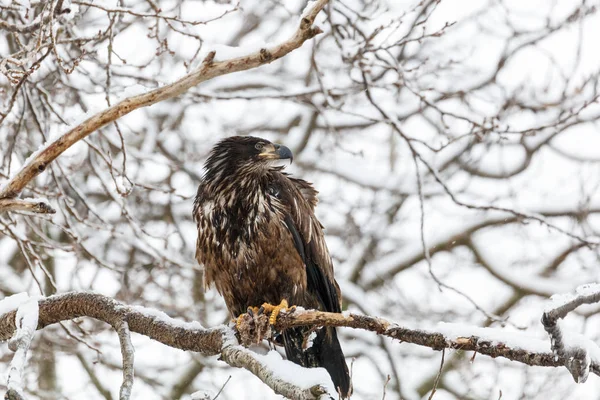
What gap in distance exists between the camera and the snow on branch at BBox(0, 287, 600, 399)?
3.40 meters

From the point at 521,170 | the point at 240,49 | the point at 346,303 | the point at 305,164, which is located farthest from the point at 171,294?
the point at 240,49

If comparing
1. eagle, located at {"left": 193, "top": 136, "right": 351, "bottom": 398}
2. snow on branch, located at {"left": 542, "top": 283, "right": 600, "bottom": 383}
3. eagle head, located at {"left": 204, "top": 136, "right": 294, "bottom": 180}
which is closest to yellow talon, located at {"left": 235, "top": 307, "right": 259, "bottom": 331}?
eagle, located at {"left": 193, "top": 136, "right": 351, "bottom": 398}

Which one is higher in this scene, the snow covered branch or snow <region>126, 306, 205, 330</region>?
snow <region>126, 306, 205, 330</region>

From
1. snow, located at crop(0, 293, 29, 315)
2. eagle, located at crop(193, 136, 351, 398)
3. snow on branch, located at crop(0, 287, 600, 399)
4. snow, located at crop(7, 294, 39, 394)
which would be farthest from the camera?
eagle, located at crop(193, 136, 351, 398)

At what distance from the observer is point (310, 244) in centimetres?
570

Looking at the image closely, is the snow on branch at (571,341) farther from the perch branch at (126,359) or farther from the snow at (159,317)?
the snow at (159,317)

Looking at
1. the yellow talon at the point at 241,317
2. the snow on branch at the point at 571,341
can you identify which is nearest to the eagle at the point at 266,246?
the yellow talon at the point at 241,317

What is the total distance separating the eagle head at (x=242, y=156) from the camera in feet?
18.7

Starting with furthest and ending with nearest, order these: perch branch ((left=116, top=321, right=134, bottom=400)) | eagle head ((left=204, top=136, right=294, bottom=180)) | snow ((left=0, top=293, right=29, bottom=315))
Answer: eagle head ((left=204, top=136, right=294, bottom=180)), snow ((left=0, top=293, right=29, bottom=315)), perch branch ((left=116, top=321, right=134, bottom=400))

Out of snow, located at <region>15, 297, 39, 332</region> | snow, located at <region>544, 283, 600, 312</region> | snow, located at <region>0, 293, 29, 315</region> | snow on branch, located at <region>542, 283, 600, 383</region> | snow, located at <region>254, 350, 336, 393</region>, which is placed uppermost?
snow, located at <region>0, 293, 29, 315</region>

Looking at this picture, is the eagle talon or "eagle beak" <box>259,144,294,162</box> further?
"eagle beak" <box>259,144,294,162</box>

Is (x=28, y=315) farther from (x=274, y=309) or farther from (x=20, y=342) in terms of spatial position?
(x=274, y=309)

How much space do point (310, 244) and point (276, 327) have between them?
1.07 metres

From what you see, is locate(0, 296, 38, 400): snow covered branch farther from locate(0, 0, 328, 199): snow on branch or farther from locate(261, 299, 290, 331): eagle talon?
locate(261, 299, 290, 331): eagle talon
